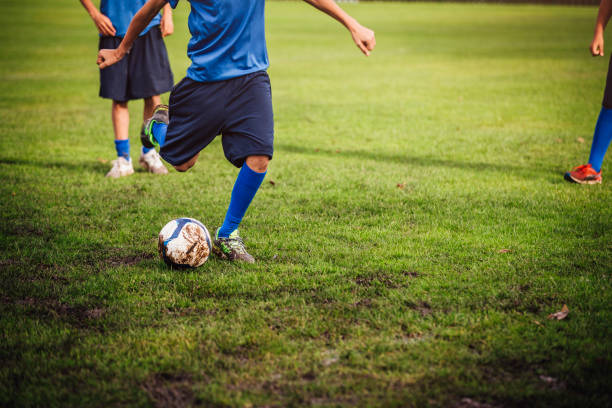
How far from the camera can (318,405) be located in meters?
2.49

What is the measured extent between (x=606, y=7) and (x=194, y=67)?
172 inches

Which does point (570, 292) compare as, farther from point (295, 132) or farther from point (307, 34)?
point (307, 34)

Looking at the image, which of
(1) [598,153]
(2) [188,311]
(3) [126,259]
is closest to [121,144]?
(3) [126,259]

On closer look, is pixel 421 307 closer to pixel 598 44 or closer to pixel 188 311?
pixel 188 311

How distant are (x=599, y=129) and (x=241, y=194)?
4.07m

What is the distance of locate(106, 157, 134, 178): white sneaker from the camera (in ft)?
20.9

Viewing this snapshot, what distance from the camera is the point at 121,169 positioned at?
6.38 meters

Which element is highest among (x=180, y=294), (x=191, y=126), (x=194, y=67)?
(x=194, y=67)

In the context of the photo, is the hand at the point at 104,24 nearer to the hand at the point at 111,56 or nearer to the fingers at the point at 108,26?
the fingers at the point at 108,26

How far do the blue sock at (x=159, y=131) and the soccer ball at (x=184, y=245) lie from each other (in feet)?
2.83

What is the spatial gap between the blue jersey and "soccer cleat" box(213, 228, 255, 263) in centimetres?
112

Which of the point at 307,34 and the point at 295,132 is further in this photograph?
the point at 307,34

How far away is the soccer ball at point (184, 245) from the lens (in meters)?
3.86

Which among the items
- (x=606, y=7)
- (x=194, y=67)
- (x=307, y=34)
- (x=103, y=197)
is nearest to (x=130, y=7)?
(x=103, y=197)
